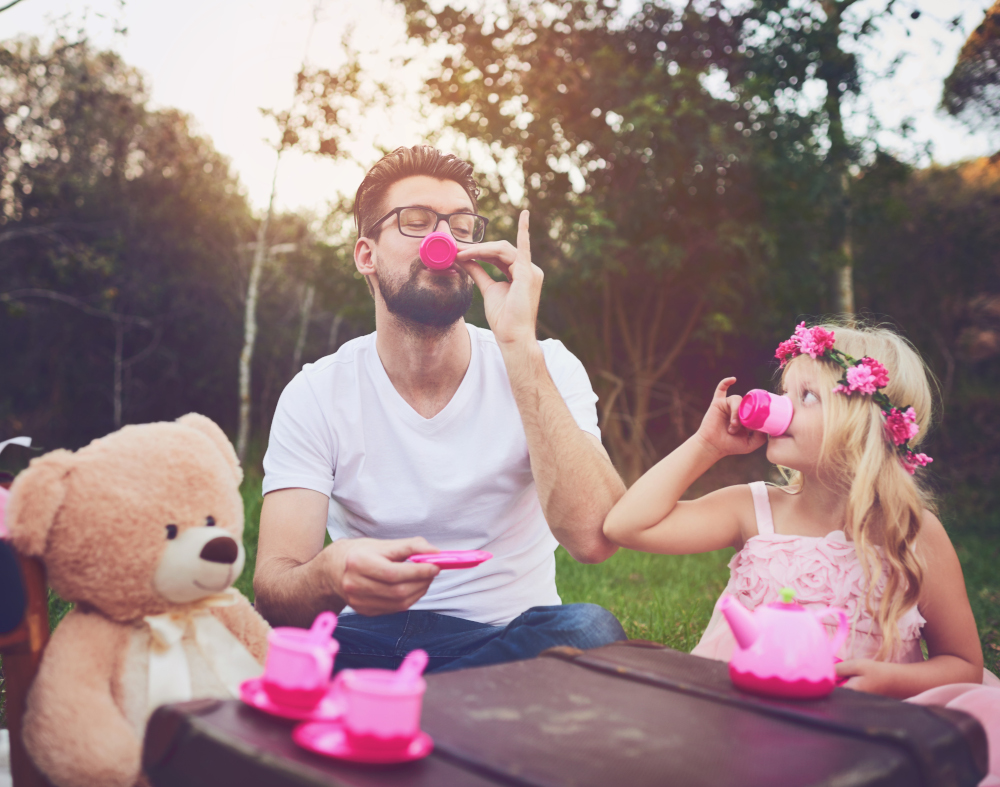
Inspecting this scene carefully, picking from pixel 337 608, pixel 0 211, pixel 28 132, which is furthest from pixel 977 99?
pixel 0 211

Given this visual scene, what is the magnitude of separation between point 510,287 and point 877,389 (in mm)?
966

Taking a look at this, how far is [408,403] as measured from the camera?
2258 millimetres

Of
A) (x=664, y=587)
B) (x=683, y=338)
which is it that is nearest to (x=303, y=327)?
(x=683, y=338)

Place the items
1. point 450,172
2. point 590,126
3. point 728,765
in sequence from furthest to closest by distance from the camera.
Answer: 1. point 590,126
2. point 450,172
3. point 728,765

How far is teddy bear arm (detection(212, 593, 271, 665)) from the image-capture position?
1.46m

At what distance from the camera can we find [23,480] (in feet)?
3.95

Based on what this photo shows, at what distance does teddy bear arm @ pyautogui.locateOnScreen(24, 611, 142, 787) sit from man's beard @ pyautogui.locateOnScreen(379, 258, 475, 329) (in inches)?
49.2

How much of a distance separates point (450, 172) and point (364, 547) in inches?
55.0

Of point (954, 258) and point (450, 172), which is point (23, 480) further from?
point (954, 258)

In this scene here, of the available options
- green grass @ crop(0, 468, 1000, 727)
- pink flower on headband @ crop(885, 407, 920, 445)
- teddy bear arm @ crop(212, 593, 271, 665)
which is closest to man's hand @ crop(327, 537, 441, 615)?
teddy bear arm @ crop(212, 593, 271, 665)

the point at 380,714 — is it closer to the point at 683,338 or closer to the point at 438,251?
the point at 438,251

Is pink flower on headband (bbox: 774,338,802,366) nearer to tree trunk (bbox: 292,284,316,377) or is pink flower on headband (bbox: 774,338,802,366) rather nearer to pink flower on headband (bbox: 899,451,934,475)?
pink flower on headband (bbox: 899,451,934,475)

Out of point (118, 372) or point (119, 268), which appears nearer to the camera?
point (118, 372)

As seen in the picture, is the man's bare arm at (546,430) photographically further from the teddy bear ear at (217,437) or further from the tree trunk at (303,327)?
the tree trunk at (303,327)
